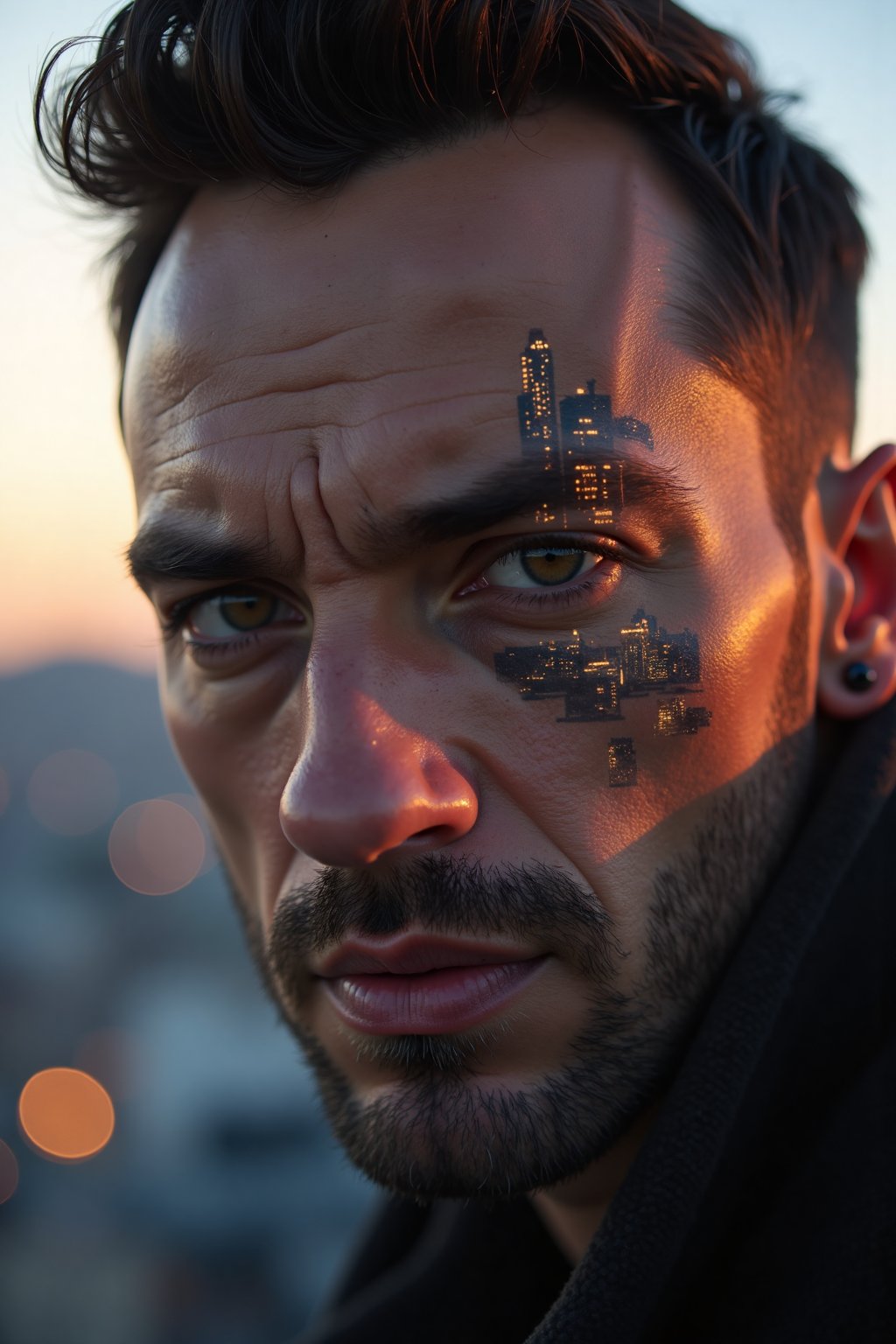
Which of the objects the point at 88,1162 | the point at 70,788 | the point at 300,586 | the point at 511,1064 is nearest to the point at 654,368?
the point at 300,586

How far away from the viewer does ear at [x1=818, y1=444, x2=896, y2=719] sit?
204 centimetres

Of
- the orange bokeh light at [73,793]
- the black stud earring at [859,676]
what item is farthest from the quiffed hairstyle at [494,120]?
the orange bokeh light at [73,793]

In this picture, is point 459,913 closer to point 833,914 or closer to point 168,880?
point 833,914

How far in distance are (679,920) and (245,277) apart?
1.37 metres

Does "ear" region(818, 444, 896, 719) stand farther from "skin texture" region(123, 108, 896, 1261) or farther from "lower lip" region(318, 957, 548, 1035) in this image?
"lower lip" region(318, 957, 548, 1035)

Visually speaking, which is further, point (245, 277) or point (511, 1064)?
point (245, 277)

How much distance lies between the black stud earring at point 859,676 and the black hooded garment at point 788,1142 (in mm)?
64

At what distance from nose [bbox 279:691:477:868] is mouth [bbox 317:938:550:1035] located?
0.18 metres

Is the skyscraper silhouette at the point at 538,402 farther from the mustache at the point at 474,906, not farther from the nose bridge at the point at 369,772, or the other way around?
the mustache at the point at 474,906

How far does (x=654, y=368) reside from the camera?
177 cm

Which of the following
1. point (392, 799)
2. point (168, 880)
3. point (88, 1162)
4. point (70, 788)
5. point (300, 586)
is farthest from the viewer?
point (70, 788)

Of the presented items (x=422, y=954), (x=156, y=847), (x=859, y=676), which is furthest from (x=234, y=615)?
(x=156, y=847)

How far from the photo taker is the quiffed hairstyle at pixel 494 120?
5.84ft

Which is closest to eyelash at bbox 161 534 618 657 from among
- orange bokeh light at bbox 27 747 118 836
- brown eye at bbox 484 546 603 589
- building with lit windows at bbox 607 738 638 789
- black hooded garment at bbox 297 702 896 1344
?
brown eye at bbox 484 546 603 589
